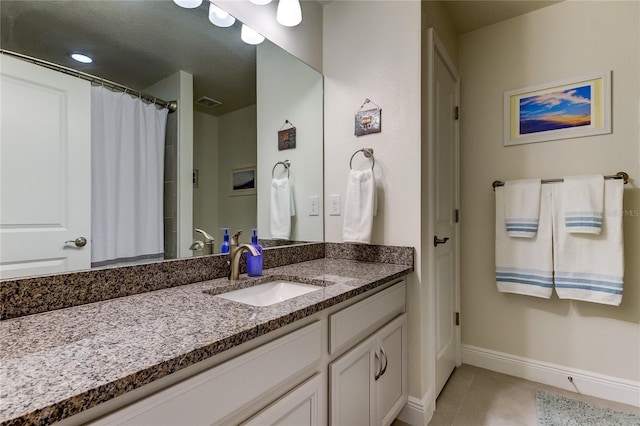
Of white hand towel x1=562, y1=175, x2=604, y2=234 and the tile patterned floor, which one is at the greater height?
white hand towel x1=562, y1=175, x2=604, y2=234

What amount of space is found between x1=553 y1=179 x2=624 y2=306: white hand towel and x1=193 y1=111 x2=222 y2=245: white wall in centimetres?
199

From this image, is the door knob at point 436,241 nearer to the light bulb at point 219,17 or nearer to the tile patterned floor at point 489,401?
the tile patterned floor at point 489,401

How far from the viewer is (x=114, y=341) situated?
66cm

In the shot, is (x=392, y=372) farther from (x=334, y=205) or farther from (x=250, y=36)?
(x=250, y=36)

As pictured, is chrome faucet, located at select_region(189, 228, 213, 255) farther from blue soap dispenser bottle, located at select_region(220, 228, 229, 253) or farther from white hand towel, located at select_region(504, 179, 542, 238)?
white hand towel, located at select_region(504, 179, 542, 238)

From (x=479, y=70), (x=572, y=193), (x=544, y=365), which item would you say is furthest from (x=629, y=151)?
(x=544, y=365)

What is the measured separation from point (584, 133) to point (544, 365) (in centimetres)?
149

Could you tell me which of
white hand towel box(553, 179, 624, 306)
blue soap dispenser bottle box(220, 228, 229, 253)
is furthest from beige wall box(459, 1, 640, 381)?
blue soap dispenser bottle box(220, 228, 229, 253)

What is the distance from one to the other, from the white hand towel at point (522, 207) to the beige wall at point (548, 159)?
0.12 m

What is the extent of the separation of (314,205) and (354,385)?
3.45ft

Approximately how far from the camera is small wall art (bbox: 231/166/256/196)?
1500 millimetres

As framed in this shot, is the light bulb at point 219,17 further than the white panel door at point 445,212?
No

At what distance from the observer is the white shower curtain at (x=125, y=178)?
3.34 feet

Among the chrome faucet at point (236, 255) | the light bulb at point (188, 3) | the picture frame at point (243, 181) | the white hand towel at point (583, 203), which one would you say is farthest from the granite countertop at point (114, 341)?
the white hand towel at point (583, 203)
